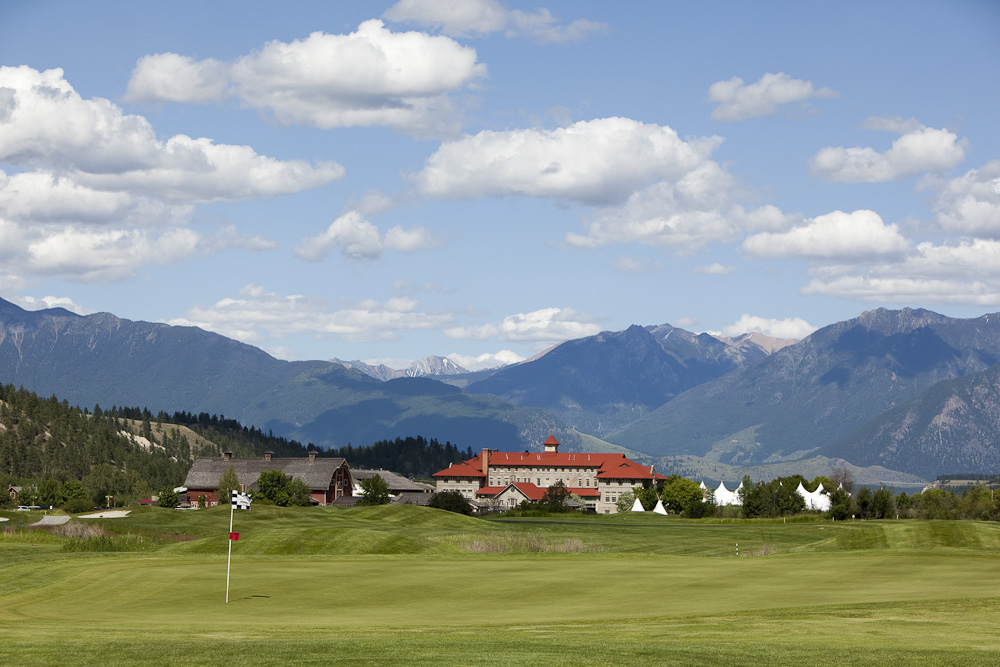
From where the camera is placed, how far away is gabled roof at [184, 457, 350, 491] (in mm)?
189750

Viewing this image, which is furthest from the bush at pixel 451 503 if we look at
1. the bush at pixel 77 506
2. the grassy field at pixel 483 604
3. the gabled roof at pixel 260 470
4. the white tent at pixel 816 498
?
the grassy field at pixel 483 604

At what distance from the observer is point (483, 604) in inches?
1559

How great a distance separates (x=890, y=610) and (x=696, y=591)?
31.1 ft

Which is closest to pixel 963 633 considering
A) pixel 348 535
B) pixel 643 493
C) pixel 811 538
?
pixel 348 535

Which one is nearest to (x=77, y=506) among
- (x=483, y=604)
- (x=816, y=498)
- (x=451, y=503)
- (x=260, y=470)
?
(x=260, y=470)

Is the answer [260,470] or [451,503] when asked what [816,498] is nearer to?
[451,503]

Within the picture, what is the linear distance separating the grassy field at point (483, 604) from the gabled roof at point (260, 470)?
116603mm

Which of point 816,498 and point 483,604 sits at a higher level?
point 483,604

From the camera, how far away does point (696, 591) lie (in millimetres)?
42125

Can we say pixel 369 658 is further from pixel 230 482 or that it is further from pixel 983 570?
pixel 230 482

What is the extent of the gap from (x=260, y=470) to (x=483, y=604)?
159750mm

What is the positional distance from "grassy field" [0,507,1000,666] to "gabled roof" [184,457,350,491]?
Result: 116603 millimetres

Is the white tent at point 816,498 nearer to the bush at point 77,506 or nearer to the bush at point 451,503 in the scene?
the bush at point 451,503

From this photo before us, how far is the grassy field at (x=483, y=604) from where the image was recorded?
25.4 meters
